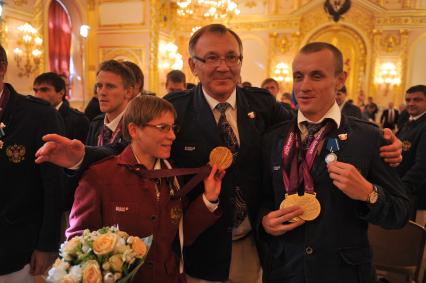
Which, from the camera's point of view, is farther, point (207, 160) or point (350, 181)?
point (207, 160)

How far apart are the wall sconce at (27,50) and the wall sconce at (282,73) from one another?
927 cm

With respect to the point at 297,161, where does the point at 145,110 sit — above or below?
above

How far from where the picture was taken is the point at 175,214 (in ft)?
5.84

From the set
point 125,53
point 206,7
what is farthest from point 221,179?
point 125,53

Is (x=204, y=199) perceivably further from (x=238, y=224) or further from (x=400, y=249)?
(x=400, y=249)

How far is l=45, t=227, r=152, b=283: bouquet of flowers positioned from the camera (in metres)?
1.19

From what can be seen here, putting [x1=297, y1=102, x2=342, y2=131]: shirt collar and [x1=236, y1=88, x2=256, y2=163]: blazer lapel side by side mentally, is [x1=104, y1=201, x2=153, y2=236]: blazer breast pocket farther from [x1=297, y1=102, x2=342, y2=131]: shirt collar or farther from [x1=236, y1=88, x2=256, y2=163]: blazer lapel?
[x1=297, y1=102, x2=342, y2=131]: shirt collar

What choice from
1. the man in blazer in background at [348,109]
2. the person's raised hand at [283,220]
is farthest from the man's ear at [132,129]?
the man in blazer in background at [348,109]

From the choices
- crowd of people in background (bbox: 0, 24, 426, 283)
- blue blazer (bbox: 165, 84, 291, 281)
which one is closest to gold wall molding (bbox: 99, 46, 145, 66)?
crowd of people in background (bbox: 0, 24, 426, 283)

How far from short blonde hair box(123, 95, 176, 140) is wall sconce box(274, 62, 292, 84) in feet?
45.5

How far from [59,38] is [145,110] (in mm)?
11828

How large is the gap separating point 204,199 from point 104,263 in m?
0.65

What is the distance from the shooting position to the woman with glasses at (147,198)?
1.67 meters

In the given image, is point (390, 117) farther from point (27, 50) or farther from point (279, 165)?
point (279, 165)
